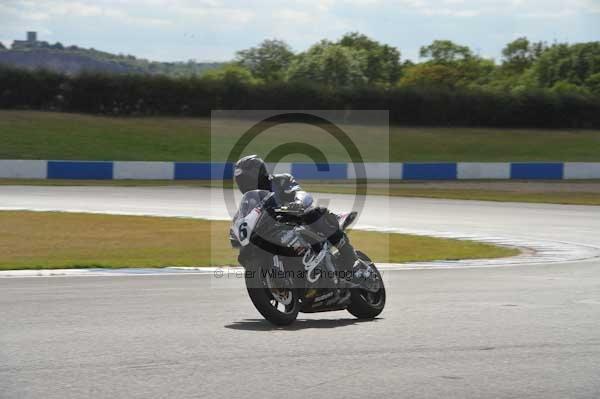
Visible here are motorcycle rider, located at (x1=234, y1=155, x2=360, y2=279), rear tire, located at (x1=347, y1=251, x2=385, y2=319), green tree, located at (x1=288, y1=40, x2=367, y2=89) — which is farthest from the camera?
green tree, located at (x1=288, y1=40, x2=367, y2=89)

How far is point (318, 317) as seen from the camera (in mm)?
8578

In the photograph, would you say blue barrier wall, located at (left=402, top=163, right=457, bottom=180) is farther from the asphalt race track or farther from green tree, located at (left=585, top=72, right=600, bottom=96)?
green tree, located at (left=585, top=72, right=600, bottom=96)

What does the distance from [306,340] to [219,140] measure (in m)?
35.4

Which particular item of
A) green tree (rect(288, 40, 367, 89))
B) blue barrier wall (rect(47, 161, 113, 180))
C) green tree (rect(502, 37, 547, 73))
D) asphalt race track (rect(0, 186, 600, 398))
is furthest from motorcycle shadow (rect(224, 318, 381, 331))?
green tree (rect(502, 37, 547, 73))

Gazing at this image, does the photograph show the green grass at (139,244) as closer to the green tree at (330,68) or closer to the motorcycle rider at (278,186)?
A: the motorcycle rider at (278,186)

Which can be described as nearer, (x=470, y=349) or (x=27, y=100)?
(x=470, y=349)

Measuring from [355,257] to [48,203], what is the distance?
16060 millimetres

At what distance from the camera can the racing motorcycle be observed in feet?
24.6

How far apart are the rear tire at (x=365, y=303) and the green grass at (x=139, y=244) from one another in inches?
196

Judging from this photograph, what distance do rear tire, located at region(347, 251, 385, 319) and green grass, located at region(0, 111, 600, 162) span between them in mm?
28786

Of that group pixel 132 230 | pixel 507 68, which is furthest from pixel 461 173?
pixel 507 68

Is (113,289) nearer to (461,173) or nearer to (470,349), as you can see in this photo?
(470,349)

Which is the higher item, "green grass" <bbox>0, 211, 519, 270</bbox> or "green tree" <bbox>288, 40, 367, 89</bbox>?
"green tree" <bbox>288, 40, 367, 89</bbox>

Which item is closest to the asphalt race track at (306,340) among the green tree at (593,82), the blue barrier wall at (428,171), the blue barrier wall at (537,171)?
the blue barrier wall at (428,171)
